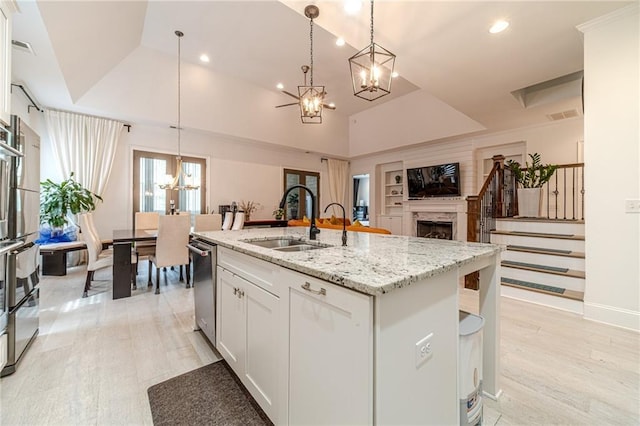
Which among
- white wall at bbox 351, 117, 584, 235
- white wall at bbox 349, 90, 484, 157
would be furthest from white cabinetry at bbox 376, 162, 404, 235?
white wall at bbox 349, 90, 484, 157

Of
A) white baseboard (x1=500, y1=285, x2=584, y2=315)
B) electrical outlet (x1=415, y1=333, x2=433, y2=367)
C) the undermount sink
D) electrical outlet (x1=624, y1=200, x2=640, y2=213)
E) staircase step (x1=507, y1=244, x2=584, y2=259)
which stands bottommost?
white baseboard (x1=500, y1=285, x2=584, y2=315)

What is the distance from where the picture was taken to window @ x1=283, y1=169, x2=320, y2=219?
7860mm

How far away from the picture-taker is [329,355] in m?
1.01

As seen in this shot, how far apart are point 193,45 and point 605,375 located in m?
6.80

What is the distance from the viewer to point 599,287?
2643 millimetres

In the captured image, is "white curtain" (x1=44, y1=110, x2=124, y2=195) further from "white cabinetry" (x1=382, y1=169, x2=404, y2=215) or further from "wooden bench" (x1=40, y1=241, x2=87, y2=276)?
"white cabinetry" (x1=382, y1=169, x2=404, y2=215)

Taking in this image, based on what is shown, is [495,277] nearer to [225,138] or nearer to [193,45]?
[193,45]

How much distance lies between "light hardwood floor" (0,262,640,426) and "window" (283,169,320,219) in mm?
5094

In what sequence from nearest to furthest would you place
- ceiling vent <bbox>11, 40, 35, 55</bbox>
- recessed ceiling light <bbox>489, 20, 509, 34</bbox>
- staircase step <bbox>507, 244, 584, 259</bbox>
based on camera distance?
recessed ceiling light <bbox>489, 20, 509, 34</bbox> < ceiling vent <bbox>11, 40, 35, 55</bbox> < staircase step <bbox>507, 244, 584, 259</bbox>

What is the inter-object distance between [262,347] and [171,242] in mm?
2770

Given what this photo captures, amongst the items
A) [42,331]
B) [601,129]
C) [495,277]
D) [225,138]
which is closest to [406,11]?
[601,129]

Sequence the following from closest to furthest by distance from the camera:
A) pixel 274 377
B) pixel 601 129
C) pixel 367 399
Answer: pixel 367 399, pixel 274 377, pixel 601 129

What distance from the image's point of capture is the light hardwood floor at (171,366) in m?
1.51

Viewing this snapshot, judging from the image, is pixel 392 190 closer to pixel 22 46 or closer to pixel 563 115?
pixel 563 115
